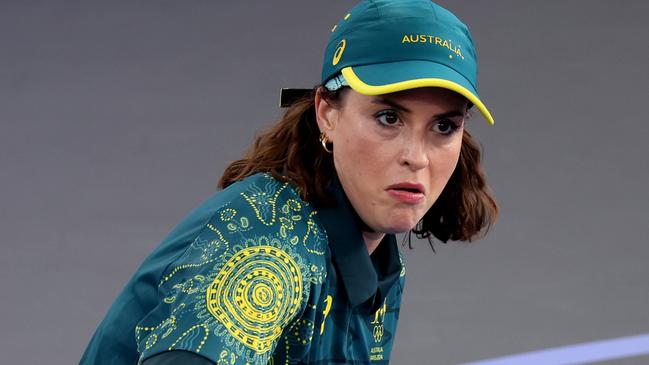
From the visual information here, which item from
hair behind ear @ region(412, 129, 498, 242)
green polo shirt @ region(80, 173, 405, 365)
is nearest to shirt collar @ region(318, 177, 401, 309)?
green polo shirt @ region(80, 173, 405, 365)

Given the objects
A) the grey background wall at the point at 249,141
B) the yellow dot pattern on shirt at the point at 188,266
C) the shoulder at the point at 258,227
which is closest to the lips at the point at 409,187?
the shoulder at the point at 258,227

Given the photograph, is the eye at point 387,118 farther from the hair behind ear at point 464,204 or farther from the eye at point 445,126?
the hair behind ear at point 464,204

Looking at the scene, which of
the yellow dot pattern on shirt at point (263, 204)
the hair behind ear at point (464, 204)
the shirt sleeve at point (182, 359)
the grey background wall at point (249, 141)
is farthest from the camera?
the grey background wall at point (249, 141)

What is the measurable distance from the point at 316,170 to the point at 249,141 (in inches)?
72.6

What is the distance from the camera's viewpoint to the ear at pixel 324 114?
1.50 meters

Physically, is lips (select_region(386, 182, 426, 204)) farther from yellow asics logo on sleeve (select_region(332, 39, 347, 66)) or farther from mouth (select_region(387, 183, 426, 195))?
yellow asics logo on sleeve (select_region(332, 39, 347, 66))

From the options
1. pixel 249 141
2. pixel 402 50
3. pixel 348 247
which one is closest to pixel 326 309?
pixel 348 247
